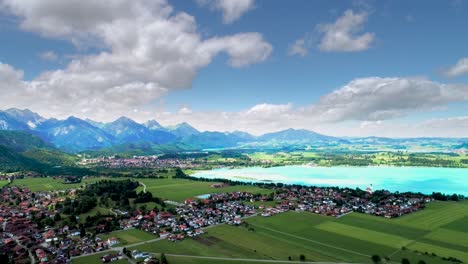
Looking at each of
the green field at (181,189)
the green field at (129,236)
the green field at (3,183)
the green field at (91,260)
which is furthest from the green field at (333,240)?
the green field at (3,183)

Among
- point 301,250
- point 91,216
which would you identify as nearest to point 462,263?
point 301,250

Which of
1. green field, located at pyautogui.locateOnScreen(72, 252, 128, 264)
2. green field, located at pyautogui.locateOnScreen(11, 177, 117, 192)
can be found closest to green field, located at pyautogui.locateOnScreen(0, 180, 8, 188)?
green field, located at pyautogui.locateOnScreen(11, 177, 117, 192)

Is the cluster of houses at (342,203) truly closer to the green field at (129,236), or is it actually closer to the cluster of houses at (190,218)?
the cluster of houses at (190,218)

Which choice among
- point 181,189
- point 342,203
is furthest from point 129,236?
point 342,203

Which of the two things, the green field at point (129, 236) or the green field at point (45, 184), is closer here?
the green field at point (129, 236)

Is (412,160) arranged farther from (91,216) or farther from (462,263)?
(91,216)
